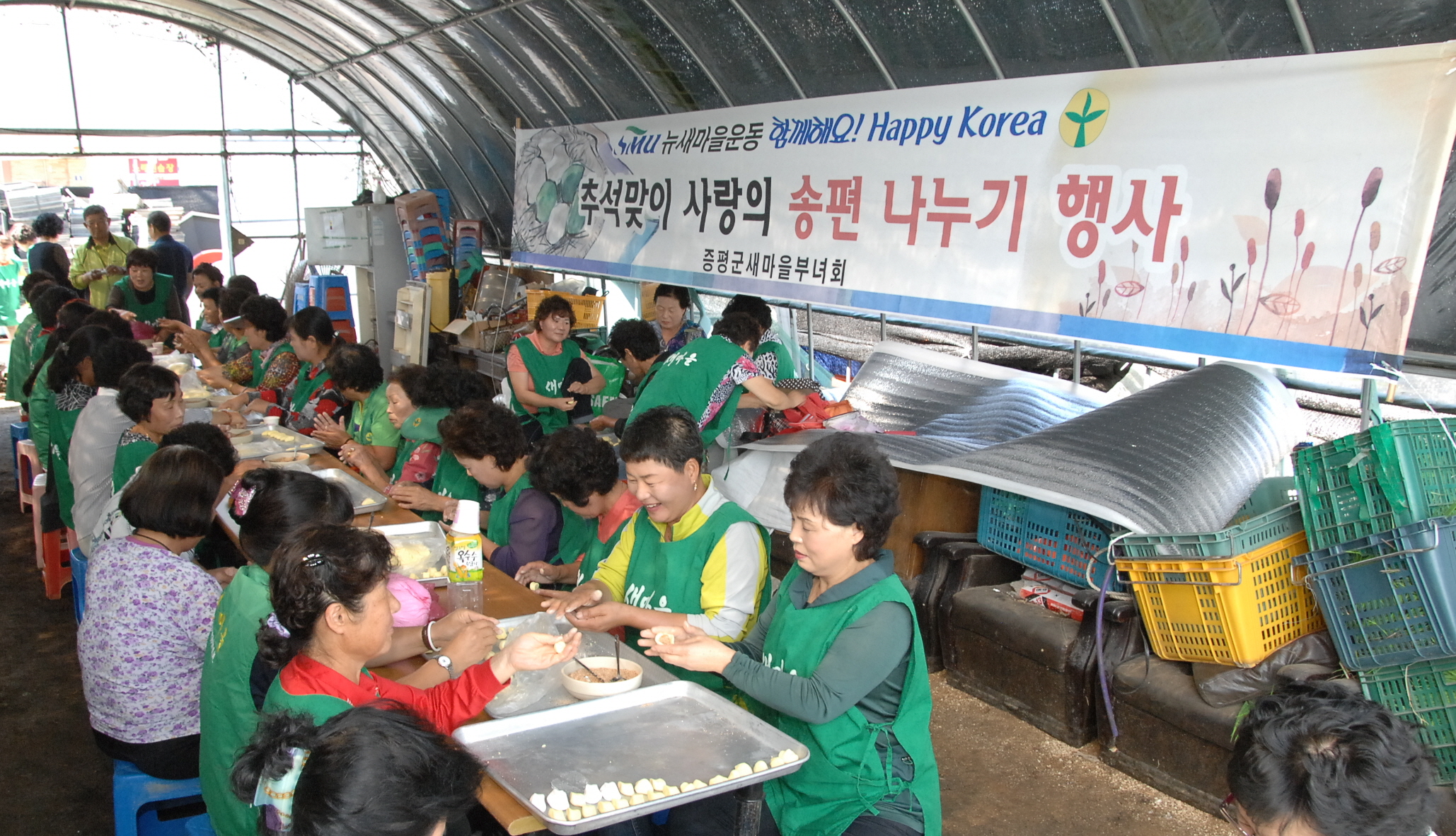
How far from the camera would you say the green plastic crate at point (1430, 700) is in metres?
2.89

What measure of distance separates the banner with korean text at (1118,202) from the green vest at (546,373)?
3.03ft

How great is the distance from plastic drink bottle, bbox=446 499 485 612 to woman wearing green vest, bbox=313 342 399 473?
207cm

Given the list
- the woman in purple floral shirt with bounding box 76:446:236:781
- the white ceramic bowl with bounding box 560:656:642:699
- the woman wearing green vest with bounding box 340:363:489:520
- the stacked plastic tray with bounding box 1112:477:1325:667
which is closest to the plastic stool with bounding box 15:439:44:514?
the woman wearing green vest with bounding box 340:363:489:520

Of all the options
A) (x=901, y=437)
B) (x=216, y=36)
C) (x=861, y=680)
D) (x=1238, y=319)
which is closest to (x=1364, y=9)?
(x=1238, y=319)

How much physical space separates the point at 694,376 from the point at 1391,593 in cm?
273

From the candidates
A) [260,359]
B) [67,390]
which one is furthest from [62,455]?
[260,359]

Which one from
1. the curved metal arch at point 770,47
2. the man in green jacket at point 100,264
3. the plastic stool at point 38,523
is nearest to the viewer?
the plastic stool at point 38,523

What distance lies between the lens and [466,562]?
2.92m

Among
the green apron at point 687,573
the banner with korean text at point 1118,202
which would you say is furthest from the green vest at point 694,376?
the green apron at point 687,573

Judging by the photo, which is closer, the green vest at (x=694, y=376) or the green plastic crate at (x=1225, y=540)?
the green plastic crate at (x=1225, y=540)

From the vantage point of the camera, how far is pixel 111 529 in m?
3.51

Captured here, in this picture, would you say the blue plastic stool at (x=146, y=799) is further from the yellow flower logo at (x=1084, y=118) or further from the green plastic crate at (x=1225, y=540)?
the yellow flower logo at (x=1084, y=118)

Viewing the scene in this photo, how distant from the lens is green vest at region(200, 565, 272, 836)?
7.34ft

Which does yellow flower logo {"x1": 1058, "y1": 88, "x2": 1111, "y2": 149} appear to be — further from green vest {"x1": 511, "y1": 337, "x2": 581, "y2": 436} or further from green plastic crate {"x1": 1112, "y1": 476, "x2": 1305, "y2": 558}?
green vest {"x1": 511, "y1": 337, "x2": 581, "y2": 436}
